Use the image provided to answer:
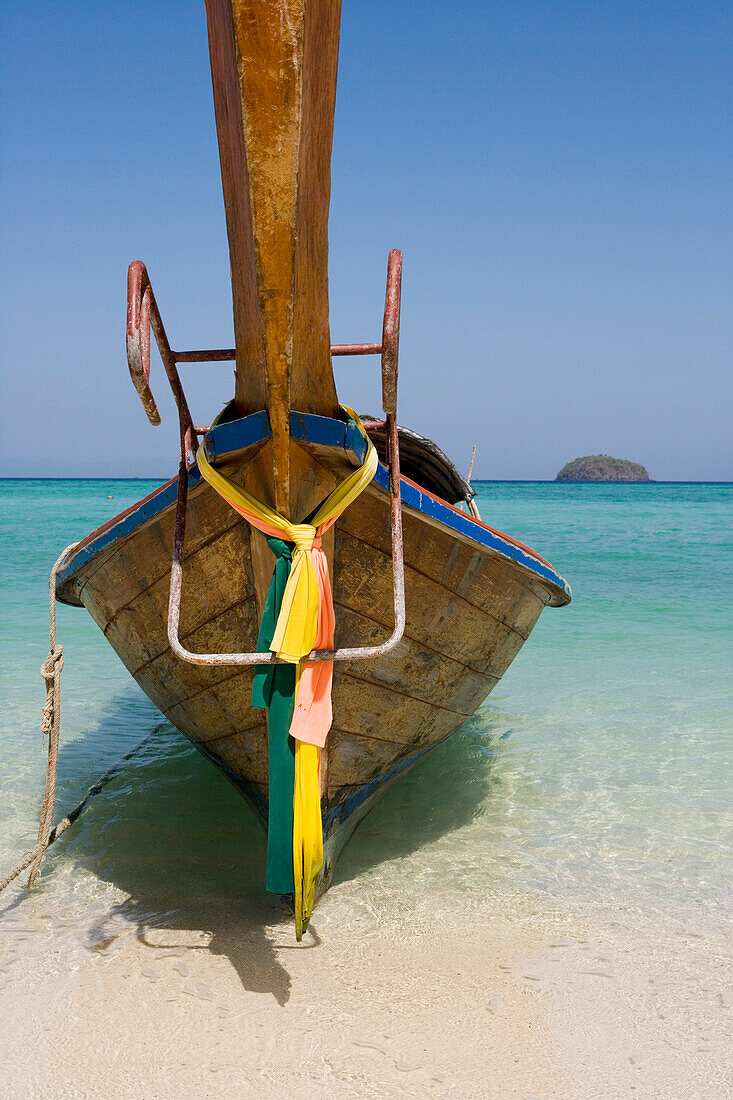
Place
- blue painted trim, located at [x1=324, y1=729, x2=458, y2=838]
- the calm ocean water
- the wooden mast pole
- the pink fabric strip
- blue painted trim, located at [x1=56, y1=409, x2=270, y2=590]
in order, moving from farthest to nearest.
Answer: the calm ocean water, blue painted trim, located at [x1=324, y1=729, x2=458, y2=838], the pink fabric strip, blue painted trim, located at [x1=56, y1=409, x2=270, y2=590], the wooden mast pole

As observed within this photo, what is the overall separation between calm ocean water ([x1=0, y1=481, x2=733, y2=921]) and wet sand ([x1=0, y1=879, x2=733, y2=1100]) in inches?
8.8

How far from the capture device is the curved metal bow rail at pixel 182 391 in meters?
2.17

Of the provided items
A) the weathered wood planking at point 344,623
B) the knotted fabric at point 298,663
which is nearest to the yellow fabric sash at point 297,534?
the knotted fabric at point 298,663

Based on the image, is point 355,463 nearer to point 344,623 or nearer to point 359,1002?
point 344,623

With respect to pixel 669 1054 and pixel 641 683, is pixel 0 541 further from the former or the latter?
pixel 669 1054

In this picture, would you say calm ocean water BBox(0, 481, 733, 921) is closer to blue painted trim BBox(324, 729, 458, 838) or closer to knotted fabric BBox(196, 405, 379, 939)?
blue painted trim BBox(324, 729, 458, 838)

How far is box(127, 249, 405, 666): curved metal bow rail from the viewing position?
7.13ft

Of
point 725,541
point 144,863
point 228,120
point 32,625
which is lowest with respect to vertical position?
point 725,541

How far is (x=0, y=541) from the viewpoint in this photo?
830 inches

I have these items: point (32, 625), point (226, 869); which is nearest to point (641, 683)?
point (226, 869)

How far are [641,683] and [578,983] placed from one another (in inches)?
188

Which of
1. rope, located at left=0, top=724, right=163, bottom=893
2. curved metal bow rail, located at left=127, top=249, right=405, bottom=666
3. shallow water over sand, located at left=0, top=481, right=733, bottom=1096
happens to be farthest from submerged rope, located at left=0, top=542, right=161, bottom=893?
curved metal bow rail, located at left=127, top=249, right=405, bottom=666

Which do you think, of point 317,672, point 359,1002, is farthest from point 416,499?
point 359,1002

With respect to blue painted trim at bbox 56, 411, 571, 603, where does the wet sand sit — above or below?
below
